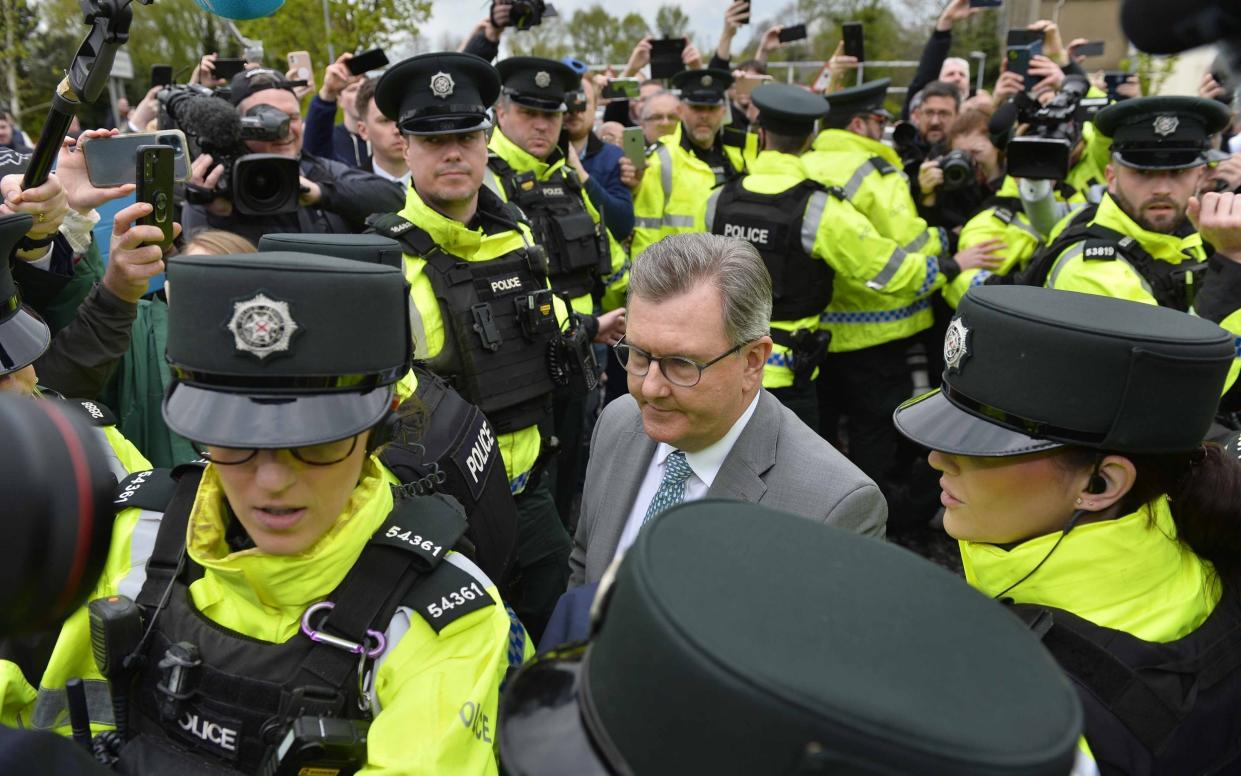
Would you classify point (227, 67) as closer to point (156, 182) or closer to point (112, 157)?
point (112, 157)

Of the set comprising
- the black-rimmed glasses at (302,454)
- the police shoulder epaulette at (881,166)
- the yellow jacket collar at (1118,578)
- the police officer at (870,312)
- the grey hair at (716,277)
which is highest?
the black-rimmed glasses at (302,454)

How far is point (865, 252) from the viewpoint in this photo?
5.01 meters

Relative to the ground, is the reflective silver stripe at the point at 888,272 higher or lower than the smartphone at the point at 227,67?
lower

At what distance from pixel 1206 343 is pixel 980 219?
→ 4.24m

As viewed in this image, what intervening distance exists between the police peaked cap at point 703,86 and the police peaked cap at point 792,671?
19.5 ft

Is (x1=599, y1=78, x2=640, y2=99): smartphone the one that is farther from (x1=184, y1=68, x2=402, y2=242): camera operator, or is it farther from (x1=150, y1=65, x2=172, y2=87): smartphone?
(x1=184, y1=68, x2=402, y2=242): camera operator

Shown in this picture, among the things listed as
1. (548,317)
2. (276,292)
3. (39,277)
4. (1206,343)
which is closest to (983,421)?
(1206,343)

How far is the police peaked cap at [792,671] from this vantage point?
0.90 metres

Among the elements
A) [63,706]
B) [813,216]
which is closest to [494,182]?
[813,216]

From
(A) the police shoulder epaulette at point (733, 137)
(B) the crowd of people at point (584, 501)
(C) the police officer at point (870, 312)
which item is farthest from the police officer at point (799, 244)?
(A) the police shoulder epaulette at point (733, 137)

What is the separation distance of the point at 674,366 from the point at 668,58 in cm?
590

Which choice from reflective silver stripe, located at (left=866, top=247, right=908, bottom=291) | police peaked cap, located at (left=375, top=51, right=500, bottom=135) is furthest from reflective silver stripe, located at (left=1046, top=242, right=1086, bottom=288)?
police peaked cap, located at (left=375, top=51, right=500, bottom=135)

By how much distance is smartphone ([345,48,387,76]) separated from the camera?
218 inches

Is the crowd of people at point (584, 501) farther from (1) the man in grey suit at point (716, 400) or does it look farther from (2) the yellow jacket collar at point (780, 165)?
(2) the yellow jacket collar at point (780, 165)
